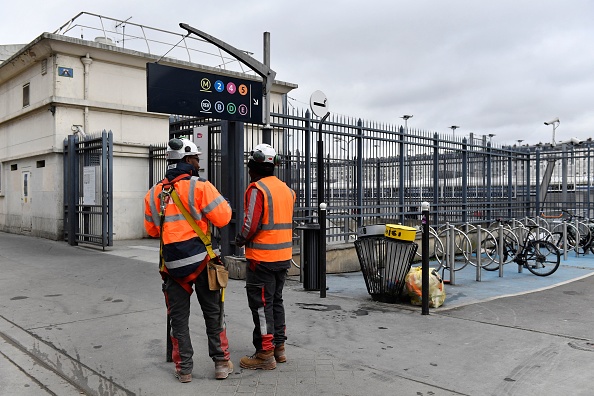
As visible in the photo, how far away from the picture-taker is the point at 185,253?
13.3 feet

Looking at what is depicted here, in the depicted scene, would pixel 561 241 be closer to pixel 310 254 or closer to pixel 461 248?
pixel 461 248

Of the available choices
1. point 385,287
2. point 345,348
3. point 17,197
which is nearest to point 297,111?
point 385,287

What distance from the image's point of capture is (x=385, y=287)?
274 inches

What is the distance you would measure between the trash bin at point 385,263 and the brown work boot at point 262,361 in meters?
2.92

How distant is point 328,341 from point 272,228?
149 cm

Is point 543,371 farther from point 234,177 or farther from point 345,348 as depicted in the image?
point 234,177

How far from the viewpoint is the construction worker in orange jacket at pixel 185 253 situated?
4.07m

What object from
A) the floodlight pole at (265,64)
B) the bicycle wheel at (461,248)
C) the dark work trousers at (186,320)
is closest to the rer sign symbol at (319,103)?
the floodlight pole at (265,64)

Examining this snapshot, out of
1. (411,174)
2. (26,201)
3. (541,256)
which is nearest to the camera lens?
(541,256)

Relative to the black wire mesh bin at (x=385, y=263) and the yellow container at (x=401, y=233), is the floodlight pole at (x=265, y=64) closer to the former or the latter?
the black wire mesh bin at (x=385, y=263)

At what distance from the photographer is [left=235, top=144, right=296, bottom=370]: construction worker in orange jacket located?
4387 millimetres

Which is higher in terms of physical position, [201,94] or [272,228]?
[201,94]

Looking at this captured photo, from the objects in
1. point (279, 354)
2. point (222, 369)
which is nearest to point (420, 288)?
point (279, 354)

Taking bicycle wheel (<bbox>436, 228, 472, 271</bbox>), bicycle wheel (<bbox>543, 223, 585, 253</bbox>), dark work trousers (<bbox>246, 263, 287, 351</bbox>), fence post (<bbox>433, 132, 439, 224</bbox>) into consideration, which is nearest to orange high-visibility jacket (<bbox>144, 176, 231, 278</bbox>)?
dark work trousers (<bbox>246, 263, 287, 351</bbox>)
